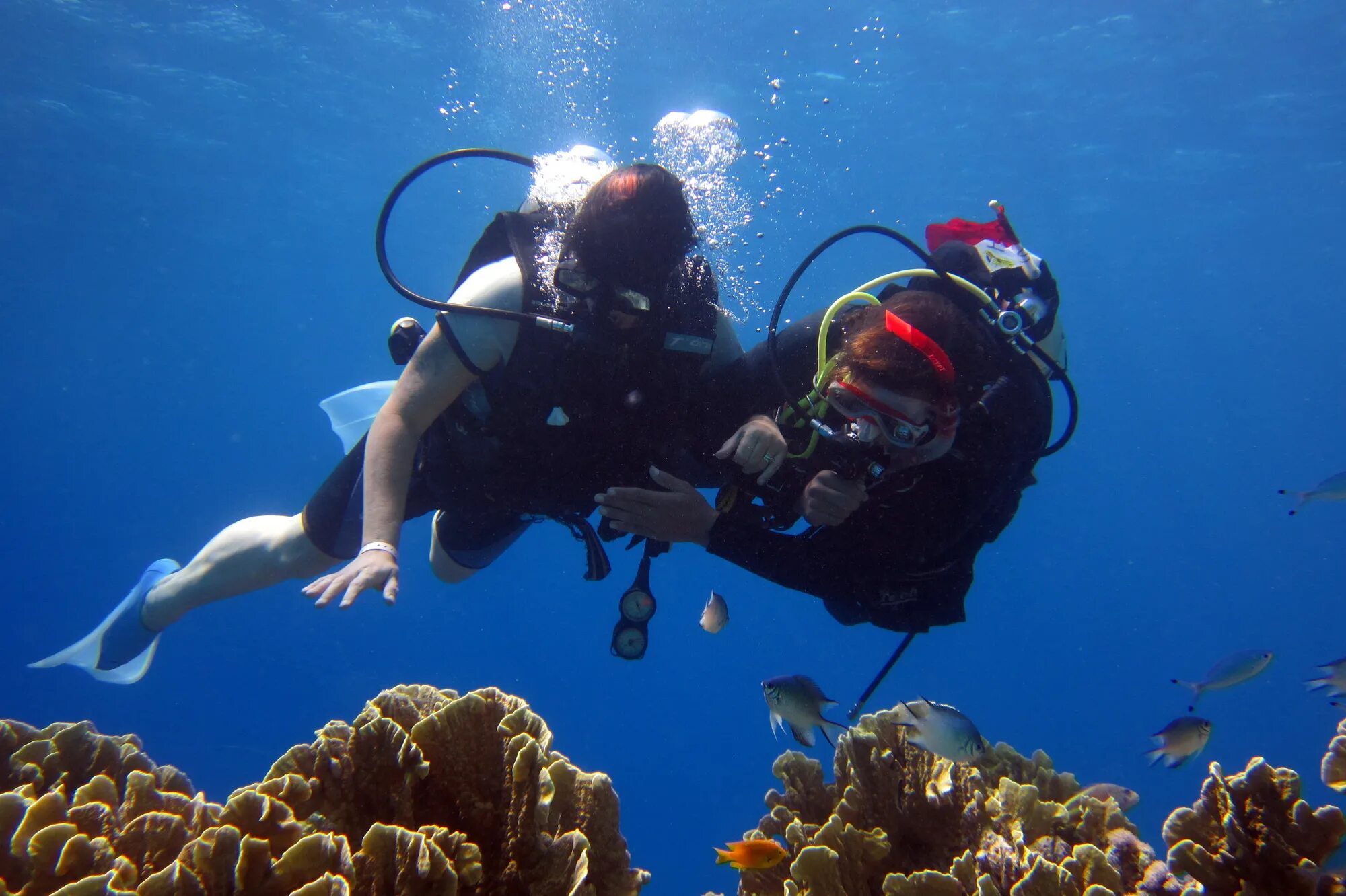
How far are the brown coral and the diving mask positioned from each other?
1609 mm

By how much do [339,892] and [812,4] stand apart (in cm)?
2251

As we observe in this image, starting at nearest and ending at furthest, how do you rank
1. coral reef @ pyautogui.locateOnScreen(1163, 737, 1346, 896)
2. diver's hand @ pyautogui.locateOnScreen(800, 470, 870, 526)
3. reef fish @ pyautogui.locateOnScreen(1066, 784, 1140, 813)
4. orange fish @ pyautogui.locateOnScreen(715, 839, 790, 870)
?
coral reef @ pyautogui.locateOnScreen(1163, 737, 1346, 896), orange fish @ pyautogui.locateOnScreen(715, 839, 790, 870), diver's hand @ pyautogui.locateOnScreen(800, 470, 870, 526), reef fish @ pyautogui.locateOnScreen(1066, 784, 1140, 813)

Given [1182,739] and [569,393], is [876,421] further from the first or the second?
[1182,739]

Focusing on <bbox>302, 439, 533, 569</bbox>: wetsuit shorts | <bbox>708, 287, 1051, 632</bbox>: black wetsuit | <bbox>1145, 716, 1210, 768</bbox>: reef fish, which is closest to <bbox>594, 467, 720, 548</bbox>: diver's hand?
<bbox>708, 287, 1051, 632</bbox>: black wetsuit

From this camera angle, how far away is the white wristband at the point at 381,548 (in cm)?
309

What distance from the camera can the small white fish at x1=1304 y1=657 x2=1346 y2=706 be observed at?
4375mm

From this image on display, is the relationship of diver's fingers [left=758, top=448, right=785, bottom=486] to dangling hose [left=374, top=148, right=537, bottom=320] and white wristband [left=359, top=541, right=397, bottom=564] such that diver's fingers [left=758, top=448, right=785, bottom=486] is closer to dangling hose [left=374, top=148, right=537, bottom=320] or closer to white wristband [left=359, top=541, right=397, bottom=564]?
dangling hose [left=374, top=148, right=537, bottom=320]

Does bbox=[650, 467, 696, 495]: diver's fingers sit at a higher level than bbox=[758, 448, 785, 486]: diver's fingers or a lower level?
lower

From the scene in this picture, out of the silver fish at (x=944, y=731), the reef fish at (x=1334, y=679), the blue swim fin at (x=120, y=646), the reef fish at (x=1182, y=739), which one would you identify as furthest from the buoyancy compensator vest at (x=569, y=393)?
the reef fish at (x=1334, y=679)

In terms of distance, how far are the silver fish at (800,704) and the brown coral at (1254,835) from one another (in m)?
1.58

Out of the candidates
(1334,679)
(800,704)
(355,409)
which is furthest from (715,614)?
(1334,679)

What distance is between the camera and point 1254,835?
226cm

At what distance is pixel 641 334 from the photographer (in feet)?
12.7

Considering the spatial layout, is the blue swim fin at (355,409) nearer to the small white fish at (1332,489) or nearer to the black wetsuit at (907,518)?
the black wetsuit at (907,518)
